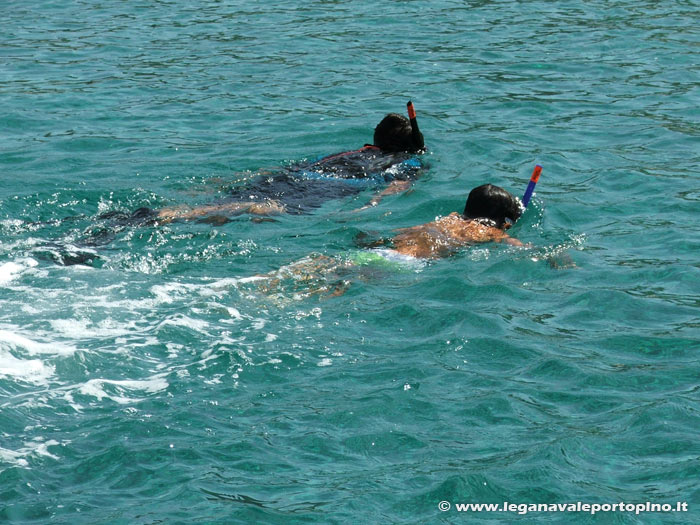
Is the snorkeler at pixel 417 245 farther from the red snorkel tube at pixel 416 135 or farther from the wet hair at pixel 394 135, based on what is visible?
the wet hair at pixel 394 135

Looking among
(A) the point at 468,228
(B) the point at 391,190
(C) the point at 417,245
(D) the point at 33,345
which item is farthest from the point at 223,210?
(D) the point at 33,345

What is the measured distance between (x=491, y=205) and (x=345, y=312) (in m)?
2.15

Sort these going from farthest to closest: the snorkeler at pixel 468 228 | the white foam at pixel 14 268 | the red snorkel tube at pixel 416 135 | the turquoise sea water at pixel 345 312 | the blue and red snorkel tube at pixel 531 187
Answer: the red snorkel tube at pixel 416 135, the blue and red snorkel tube at pixel 531 187, the snorkeler at pixel 468 228, the white foam at pixel 14 268, the turquoise sea water at pixel 345 312

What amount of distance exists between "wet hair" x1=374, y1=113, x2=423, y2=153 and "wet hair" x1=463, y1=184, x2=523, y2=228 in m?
2.23

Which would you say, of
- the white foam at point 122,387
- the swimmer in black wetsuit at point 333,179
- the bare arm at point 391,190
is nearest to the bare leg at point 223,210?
the swimmer in black wetsuit at point 333,179

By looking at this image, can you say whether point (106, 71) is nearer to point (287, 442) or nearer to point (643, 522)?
point (287, 442)

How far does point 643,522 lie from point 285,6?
15316 millimetres

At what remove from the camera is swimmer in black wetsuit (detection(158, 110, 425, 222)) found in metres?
9.28

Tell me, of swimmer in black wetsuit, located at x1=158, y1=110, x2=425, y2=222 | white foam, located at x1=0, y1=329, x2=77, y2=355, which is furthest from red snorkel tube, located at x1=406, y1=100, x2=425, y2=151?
white foam, located at x1=0, y1=329, x2=77, y2=355

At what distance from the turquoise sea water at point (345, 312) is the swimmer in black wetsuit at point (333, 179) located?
26 centimetres

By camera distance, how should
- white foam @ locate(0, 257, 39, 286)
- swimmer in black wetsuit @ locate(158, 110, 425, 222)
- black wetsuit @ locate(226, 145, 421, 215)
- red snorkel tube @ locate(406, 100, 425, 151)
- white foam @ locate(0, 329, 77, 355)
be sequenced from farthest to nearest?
1. red snorkel tube @ locate(406, 100, 425, 151)
2. black wetsuit @ locate(226, 145, 421, 215)
3. swimmer in black wetsuit @ locate(158, 110, 425, 222)
4. white foam @ locate(0, 257, 39, 286)
5. white foam @ locate(0, 329, 77, 355)

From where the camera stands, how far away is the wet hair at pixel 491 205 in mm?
8633

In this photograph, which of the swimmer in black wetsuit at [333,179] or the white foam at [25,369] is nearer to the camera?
the white foam at [25,369]

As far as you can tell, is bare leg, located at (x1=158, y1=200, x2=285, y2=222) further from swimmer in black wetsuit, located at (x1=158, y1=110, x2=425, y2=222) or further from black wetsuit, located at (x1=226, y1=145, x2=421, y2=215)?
black wetsuit, located at (x1=226, y1=145, x2=421, y2=215)
